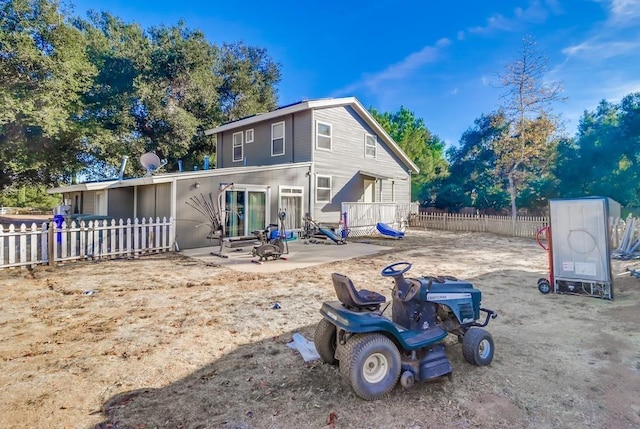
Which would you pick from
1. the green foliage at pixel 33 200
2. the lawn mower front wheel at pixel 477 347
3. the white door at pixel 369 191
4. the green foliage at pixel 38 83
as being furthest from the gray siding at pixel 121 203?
the green foliage at pixel 33 200

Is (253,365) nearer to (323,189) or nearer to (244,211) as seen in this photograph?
(244,211)

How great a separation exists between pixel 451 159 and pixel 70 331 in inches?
1004

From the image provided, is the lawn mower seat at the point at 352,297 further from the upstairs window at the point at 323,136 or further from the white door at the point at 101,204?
the white door at the point at 101,204

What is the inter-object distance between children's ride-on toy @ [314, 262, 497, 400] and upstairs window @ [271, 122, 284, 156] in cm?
1246

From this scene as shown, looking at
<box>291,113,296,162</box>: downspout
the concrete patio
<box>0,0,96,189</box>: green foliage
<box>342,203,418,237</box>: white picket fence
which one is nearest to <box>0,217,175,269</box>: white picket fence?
the concrete patio

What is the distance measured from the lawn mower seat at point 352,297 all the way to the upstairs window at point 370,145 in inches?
564

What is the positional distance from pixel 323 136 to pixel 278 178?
3.30m

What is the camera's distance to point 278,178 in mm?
12281

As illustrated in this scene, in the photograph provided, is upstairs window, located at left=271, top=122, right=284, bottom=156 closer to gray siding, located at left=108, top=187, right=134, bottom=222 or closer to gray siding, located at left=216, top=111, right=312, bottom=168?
gray siding, located at left=216, top=111, right=312, bottom=168

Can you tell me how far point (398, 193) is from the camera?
19.2 meters

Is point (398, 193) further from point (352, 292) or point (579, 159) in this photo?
point (352, 292)

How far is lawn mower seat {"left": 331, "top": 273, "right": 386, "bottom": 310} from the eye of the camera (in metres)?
2.71

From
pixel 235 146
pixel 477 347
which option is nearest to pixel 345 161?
pixel 235 146

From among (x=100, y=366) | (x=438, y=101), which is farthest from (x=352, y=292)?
(x=438, y=101)
